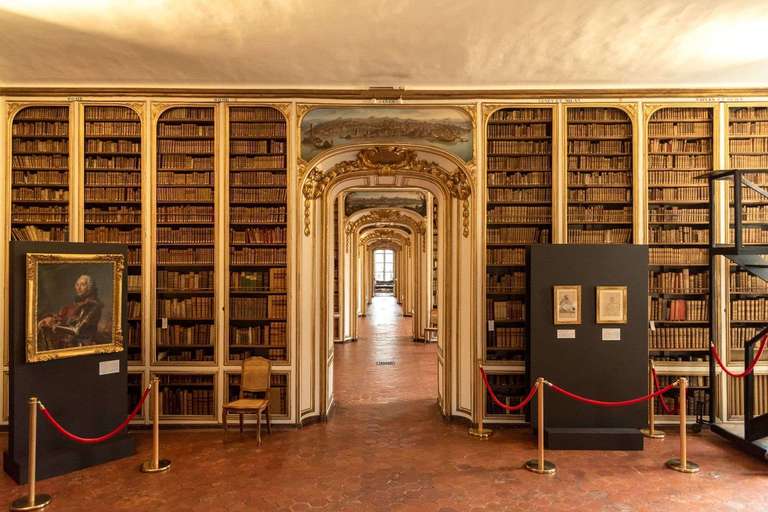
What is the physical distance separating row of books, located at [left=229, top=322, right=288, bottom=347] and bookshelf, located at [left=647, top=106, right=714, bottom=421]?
4893mm

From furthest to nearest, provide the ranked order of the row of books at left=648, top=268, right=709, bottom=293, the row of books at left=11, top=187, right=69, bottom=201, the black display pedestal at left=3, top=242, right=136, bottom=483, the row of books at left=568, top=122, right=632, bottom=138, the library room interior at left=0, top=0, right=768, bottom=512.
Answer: the row of books at left=568, top=122, right=632, bottom=138 < the row of books at left=648, top=268, right=709, bottom=293 < the row of books at left=11, top=187, right=69, bottom=201 < the library room interior at left=0, top=0, right=768, bottom=512 < the black display pedestal at left=3, top=242, right=136, bottom=483

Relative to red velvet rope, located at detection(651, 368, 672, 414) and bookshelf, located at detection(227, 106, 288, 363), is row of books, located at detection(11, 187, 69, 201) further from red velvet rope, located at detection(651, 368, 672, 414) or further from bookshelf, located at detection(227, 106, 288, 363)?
red velvet rope, located at detection(651, 368, 672, 414)

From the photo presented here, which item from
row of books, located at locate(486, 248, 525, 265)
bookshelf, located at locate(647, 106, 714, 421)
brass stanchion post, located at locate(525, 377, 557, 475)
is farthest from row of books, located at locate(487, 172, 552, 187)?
brass stanchion post, located at locate(525, 377, 557, 475)

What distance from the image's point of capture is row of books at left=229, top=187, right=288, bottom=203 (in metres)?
6.57

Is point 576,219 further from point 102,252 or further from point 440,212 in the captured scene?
point 102,252

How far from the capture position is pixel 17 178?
6426 mm

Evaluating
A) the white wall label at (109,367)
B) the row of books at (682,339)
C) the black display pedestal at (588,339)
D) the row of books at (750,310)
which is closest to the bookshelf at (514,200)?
the black display pedestal at (588,339)

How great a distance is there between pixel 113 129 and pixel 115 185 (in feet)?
2.45

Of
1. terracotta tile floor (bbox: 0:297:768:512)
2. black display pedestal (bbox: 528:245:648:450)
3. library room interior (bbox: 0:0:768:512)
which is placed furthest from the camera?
black display pedestal (bbox: 528:245:648:450)

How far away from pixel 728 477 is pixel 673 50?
456 centimetres

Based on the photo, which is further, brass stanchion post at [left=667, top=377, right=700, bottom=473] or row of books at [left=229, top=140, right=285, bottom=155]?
row of books at [left=229, top=140, right=285, bottom=155]

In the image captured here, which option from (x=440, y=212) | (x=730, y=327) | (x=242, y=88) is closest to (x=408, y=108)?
(x=440, y=212)

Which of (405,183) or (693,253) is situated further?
(405,183)

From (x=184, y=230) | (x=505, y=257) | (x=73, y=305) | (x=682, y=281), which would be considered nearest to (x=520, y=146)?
(x=505, y=257)
